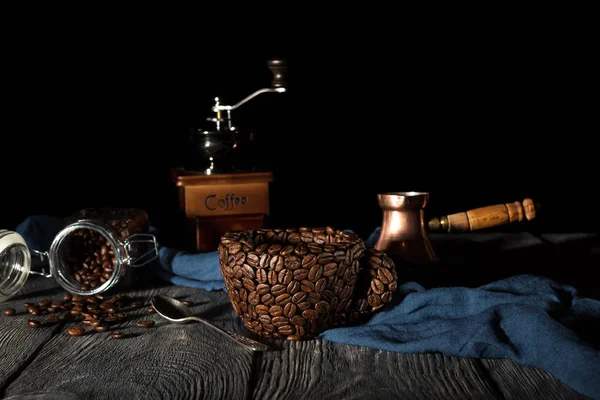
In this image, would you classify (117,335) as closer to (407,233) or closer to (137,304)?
(137,304)

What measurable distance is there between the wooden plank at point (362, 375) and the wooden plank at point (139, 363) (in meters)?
0.04

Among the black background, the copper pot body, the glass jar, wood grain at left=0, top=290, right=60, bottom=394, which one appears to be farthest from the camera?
the black background

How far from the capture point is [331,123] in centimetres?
215

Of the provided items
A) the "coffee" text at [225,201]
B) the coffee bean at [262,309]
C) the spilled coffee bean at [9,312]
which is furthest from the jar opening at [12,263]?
the coffee bean at [262,309]

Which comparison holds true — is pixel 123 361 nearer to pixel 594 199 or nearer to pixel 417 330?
pixel 417 330

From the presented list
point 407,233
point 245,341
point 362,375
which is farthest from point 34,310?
point 407,233

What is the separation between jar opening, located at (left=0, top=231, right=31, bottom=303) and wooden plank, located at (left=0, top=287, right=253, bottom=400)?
196 millimetres

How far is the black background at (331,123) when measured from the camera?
205 centimetres

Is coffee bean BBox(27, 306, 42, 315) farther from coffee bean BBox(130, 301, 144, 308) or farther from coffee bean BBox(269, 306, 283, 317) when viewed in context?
coffee bean BBox(269, 306, 283, 317)

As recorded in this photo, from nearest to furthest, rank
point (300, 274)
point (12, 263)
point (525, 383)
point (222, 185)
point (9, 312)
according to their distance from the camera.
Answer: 1. point (525, 383)
2. point (300, 274)
3. point (9, 312)
4. point (12, 263)
5. point (222, 185)

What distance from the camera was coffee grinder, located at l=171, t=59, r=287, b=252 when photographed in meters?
1.75

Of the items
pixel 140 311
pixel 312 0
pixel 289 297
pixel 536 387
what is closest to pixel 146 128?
pixel 312 0

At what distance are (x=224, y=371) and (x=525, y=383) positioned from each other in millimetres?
422

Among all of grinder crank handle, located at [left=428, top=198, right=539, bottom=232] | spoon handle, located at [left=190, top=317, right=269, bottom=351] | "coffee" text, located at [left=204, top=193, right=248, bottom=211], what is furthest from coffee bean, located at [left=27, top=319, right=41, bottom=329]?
grinder crank handle, located at [left=428, top=198, right=539, bottom=232]
